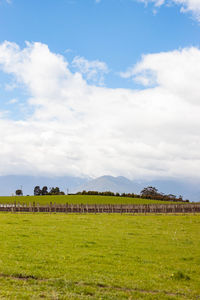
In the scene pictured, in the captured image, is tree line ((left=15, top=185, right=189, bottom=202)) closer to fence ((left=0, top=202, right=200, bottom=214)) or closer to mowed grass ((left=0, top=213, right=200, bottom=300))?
fence ((left=0, top=202, right=200, bottom=214))

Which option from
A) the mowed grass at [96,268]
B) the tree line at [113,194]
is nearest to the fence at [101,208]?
the mowed grass at [96,268]

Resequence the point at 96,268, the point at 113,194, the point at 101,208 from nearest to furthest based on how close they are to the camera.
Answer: the point at 96,268
the point at 101,208
the point at 113,194

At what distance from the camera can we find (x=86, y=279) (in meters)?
12.8

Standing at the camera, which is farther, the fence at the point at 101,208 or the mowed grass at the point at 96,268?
the fence at the point at 101,208

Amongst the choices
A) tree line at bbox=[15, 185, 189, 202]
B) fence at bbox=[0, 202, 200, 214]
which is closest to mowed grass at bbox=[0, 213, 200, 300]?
fence at bbox=[0, 202, 200, 214]

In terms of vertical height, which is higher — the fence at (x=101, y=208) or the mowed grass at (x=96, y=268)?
the mowed grass at (x=96, y=268)

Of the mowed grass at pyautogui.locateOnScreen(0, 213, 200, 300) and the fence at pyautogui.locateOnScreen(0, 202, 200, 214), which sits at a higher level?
the mowed grass at pyautogui.locateOnScreen(0, 213, 200, 300)

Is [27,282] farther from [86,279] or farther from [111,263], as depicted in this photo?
[111,263]

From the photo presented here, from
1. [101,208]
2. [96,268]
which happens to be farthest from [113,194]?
[96,268]

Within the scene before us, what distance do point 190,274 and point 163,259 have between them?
3.03m

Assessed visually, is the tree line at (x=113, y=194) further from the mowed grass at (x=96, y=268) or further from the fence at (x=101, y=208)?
the mowed grass at (x=96, y=268)

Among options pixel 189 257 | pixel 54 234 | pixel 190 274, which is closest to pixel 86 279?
pixel 190 274

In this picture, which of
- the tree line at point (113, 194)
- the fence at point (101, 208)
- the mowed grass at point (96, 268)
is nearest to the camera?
the mowed grass at point (96, 268)

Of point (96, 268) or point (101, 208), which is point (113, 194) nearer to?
point (101, 208)
